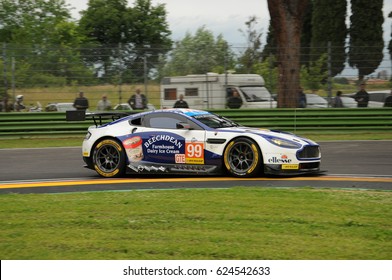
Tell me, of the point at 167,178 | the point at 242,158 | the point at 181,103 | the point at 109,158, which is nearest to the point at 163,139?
the point at 167,178

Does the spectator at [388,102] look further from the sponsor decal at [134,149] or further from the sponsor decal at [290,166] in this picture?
the sponsor decal at [134,149]

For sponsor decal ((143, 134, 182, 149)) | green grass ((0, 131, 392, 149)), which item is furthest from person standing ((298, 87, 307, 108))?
sponsor decal ((143, 134, 182, 149))

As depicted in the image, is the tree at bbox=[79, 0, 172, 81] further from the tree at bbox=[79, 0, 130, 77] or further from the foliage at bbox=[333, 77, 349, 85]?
the foliage at bbox=[333, 77, 349, 85]

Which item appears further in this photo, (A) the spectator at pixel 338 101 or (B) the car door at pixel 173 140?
(A) the spectator at pixel 338 101

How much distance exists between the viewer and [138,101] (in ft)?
72.7

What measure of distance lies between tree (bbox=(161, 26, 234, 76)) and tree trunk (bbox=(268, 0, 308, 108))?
6.49 feet

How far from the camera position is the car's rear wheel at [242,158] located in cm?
1177

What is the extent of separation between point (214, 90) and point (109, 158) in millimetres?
9916

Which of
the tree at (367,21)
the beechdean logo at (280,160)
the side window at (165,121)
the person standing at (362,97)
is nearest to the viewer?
the beechdean logo at (280,160)

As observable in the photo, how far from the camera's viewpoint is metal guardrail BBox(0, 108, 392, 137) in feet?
72.1

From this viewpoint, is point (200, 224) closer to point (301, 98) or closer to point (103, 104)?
point (103, 104)

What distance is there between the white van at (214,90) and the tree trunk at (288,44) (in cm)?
57

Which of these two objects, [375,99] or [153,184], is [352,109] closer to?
[375,99]

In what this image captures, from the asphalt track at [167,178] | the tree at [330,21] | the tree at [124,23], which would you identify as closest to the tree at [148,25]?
the tree at [124,23]
